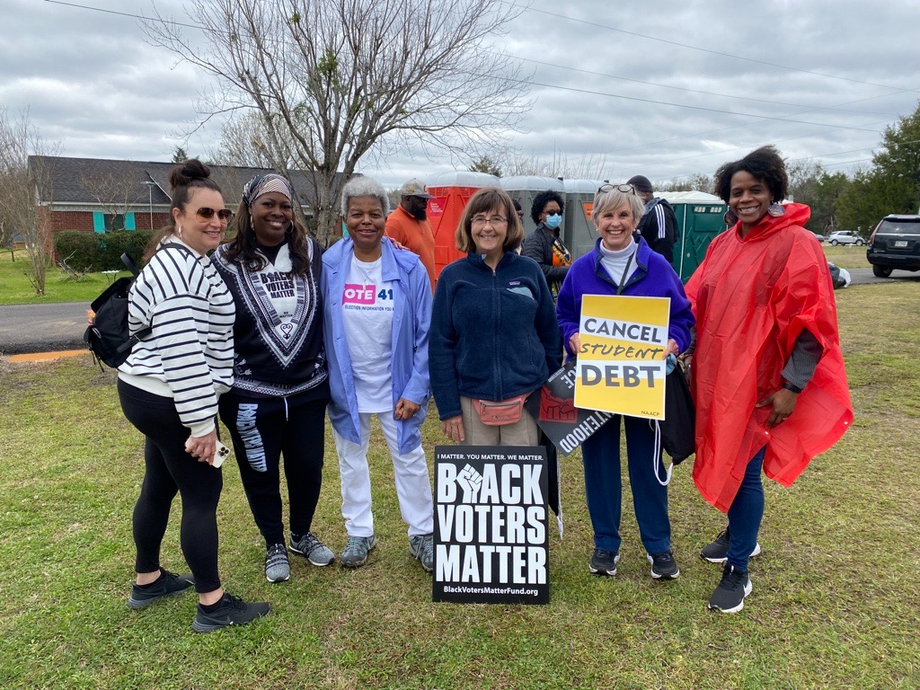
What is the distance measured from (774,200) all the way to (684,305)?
0.59 meters

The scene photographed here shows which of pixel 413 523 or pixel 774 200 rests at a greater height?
pixel 774 200

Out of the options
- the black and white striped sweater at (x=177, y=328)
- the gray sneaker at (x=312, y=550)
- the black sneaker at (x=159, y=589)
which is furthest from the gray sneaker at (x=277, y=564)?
the black and white striped sweater at (x=177, y=328)

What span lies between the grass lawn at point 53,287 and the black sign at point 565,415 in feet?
49.6

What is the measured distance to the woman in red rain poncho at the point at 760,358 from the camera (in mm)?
2564

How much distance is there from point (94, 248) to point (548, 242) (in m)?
20.4

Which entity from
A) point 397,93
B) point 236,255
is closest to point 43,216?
point 397,93

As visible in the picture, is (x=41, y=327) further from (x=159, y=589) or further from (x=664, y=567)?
(x=664, y=567)

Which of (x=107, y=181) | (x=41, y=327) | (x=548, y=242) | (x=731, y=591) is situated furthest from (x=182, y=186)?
(x=107, y=181)

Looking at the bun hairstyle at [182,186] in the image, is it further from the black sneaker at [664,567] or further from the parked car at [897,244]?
the parked car at [897,244]

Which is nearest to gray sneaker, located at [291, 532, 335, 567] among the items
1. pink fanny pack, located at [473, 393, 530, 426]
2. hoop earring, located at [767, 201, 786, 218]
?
pink fanny pack, located at [473, 393, 530, 426]

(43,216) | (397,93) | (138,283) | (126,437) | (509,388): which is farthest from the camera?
(43,216)

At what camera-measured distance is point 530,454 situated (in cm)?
304

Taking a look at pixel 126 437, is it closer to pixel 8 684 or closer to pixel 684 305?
pixel 8 684

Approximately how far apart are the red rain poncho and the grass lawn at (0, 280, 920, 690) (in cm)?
66
